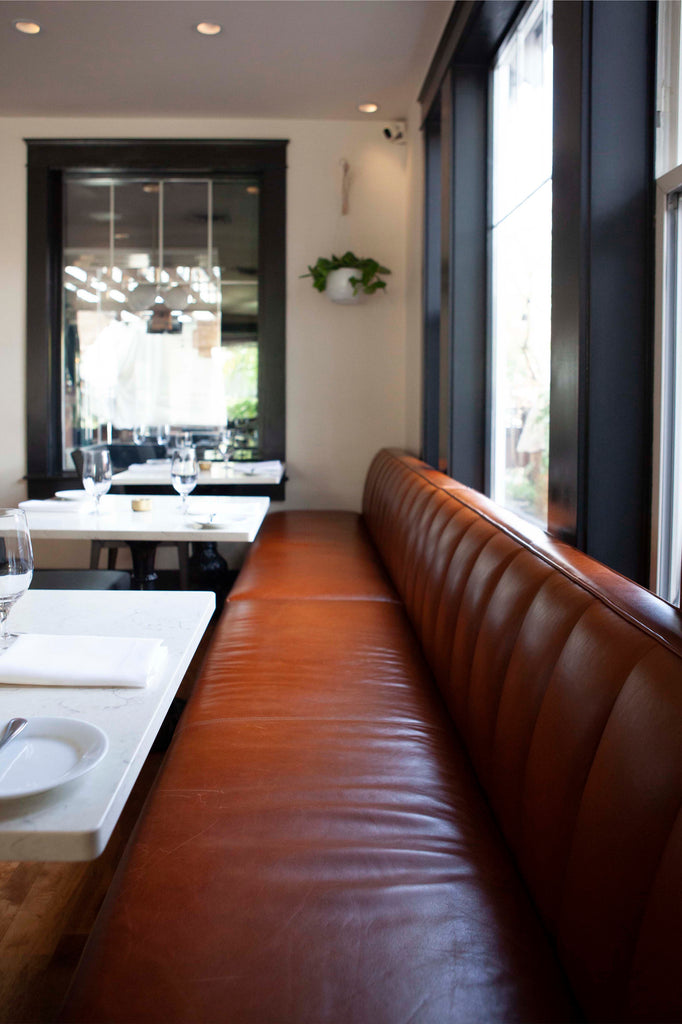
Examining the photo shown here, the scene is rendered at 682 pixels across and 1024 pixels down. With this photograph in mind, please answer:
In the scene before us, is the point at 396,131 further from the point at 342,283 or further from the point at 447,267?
the point at 447,267

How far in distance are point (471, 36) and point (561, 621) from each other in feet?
9.10

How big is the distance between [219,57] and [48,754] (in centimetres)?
405

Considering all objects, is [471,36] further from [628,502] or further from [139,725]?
[139,725]

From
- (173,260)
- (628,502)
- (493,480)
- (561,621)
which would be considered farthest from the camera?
(173,260)

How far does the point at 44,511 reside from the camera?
2.67 meters

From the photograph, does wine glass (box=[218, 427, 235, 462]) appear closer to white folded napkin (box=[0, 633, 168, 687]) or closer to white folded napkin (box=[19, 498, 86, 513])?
white folded napkin (box=[19, 498, 86, 513])

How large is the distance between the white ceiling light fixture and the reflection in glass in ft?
4.33

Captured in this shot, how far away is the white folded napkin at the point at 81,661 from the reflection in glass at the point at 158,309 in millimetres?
4027

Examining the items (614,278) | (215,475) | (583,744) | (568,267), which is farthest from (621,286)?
(215,475)

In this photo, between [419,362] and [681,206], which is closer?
[681,206]

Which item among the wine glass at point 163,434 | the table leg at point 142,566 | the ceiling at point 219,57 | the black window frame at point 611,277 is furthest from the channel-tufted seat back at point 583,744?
the wine glass at point 163,434

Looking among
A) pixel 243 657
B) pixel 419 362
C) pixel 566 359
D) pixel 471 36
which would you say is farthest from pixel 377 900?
pixel 419 362

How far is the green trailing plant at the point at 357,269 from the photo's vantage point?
478cm

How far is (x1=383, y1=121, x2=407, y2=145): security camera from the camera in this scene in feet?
16.1
